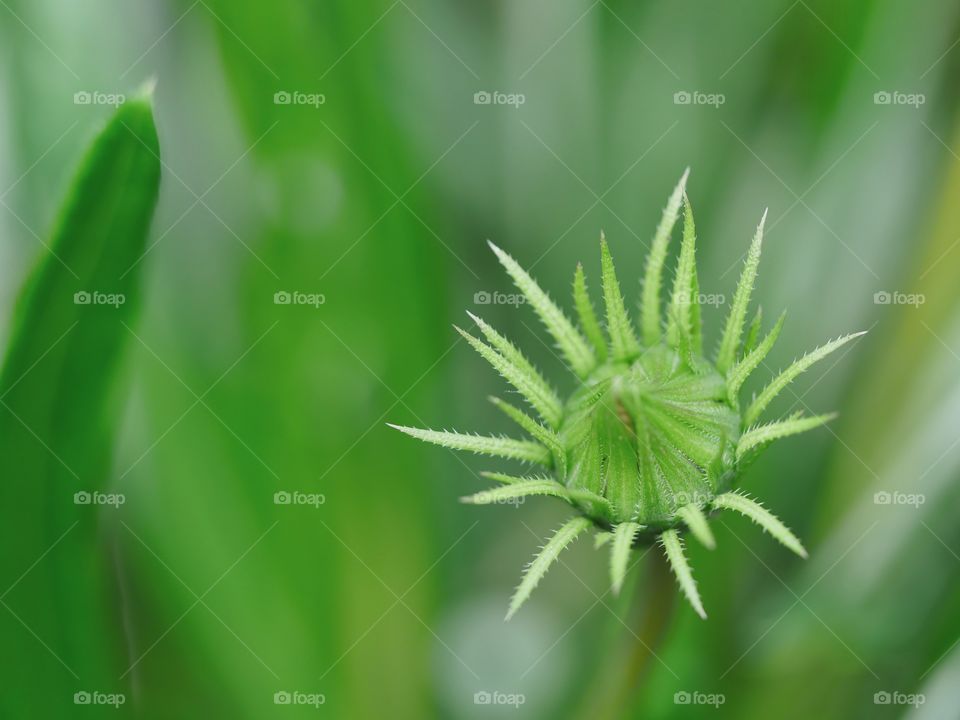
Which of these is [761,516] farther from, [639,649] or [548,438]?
[639,649]

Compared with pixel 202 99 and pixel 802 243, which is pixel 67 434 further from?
pixel 802 243

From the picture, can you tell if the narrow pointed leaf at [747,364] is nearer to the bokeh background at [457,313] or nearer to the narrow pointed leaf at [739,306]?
the narrow pointed leaf at [739,306]

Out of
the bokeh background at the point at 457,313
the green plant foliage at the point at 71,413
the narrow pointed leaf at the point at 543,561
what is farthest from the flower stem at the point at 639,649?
the green plant foliage at the point at 71,413

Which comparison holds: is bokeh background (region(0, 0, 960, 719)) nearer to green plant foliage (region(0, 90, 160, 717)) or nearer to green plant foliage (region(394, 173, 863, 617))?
green plant foliage (region(0, 90, 160, 717))

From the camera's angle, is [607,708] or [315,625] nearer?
[607,708]

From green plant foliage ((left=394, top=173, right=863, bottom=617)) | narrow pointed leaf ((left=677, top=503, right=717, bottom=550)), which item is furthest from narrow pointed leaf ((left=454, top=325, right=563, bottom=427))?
narrow pointed leaf ((left=677, top=503, right=717, bottom=550))

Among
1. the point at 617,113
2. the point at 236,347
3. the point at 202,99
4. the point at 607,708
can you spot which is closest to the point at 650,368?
the point at 607,708
